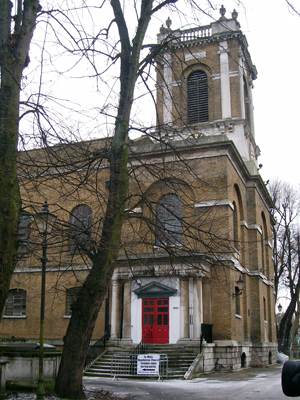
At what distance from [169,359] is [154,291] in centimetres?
379

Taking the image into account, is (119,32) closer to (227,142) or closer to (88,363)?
(227,142)

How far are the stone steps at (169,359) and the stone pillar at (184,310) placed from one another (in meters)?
0.72

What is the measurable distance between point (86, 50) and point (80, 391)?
7645mm

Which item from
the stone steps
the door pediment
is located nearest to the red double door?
the door pediment

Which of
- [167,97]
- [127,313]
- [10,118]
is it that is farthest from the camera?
[127,313]

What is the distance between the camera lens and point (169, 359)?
69.6 feet

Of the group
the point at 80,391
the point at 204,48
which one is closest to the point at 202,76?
the point at 204,48

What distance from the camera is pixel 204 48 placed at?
3328cm

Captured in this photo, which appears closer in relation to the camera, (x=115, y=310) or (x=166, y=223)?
(x=166, y=223)

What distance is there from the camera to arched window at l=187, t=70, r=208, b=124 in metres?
31.8

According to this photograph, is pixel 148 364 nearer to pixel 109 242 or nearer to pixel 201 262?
pixel 201 262

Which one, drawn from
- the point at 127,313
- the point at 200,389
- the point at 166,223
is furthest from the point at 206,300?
the point at 166,223

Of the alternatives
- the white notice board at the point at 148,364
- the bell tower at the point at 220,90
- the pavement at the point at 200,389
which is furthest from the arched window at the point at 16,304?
the bell tower at the point at 220,90

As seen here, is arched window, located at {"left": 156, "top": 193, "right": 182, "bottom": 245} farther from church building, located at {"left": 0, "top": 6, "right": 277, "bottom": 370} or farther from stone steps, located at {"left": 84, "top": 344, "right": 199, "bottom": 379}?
stone steps, located at {"left": 84, "top": 344, "right": 199, "bottom": 379}
